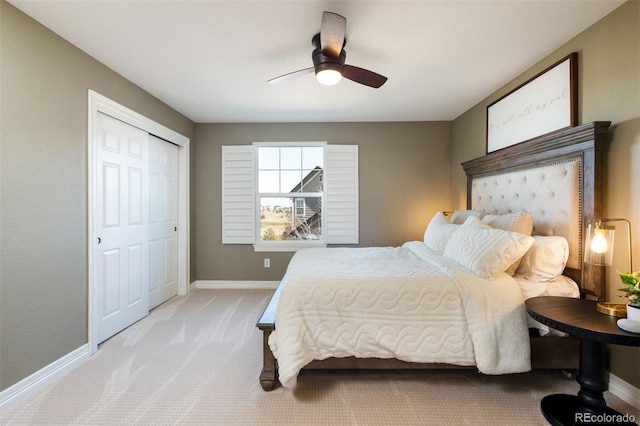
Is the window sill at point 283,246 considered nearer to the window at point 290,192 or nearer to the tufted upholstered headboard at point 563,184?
the window at point 290,192

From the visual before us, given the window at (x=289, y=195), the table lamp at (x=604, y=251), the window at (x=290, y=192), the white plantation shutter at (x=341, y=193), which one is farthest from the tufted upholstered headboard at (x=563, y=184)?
the window at (x=290, y=192)

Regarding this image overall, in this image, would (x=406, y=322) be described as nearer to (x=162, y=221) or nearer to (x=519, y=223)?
(x=519, y=223)

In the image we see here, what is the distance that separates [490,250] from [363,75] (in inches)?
59.2

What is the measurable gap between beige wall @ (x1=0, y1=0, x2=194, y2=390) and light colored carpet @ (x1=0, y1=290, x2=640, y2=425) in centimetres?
33

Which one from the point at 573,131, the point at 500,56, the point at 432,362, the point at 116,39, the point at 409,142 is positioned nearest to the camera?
the point at 432,362

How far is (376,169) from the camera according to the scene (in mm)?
3891

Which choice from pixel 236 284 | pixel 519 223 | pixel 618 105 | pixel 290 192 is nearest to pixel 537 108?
pixel 618 105

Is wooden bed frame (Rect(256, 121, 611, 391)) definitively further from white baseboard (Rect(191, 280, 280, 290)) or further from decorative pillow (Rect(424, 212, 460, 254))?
white baseboard (Rect(191, 280, 280, 290))

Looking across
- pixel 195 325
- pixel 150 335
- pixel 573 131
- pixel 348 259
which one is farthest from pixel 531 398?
pixel 150 335

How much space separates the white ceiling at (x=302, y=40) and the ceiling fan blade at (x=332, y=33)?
13 centimetres

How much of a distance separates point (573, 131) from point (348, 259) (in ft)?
6.05

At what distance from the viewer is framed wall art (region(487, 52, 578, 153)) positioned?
1954mm

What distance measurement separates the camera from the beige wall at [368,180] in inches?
152

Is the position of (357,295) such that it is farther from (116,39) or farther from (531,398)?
(116,39)
